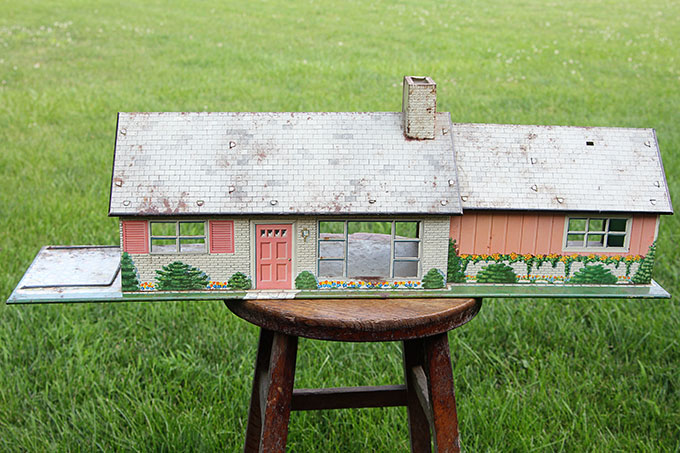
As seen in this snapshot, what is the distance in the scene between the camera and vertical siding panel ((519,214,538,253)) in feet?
9.56

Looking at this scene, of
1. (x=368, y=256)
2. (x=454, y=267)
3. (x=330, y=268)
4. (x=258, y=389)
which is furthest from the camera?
(x=258, y=389)

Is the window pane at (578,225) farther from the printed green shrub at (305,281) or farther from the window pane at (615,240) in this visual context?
the printed green shrub at (305,281)

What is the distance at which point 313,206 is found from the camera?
108 inches

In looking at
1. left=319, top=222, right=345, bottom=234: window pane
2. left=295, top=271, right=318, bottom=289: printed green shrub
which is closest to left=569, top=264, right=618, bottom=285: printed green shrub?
left=295, top=271, right=318, bottom=289: printed green shrub

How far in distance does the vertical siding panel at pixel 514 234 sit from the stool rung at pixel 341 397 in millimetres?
1262

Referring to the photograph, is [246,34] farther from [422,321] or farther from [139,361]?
[422,321]

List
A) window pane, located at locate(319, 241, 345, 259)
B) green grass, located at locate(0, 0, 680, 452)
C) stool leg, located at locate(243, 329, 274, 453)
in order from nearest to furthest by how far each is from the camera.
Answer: window pane, located at locate(319, 241, 345, 259) < stool leg, located at locate(243, 329, 274, 453) < green grass, located at locate(0, 0, 680, 452)

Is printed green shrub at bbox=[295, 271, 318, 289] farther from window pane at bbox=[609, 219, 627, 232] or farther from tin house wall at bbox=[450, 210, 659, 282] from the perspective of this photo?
window pane at bbox=[609, 219, 627, 232]

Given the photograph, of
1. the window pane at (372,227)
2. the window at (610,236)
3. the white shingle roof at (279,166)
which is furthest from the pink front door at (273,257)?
the window pane at (372,227)

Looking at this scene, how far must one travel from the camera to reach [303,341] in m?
5.12

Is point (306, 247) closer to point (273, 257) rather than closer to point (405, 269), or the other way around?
point (273, 257)

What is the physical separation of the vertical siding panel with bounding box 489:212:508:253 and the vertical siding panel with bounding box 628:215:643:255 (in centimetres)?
54

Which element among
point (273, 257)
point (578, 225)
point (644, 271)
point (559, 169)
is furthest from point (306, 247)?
point (578, 225)

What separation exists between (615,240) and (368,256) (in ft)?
3.45
